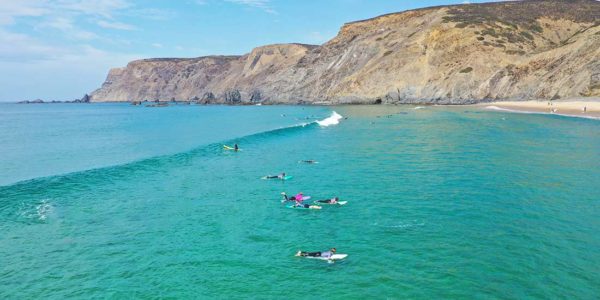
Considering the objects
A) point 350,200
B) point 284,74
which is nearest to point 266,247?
point 350,200

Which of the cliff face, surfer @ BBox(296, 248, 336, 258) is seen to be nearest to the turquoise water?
surfer @ BBox(296, 248, 336, 258)

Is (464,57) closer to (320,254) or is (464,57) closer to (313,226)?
(313,226)

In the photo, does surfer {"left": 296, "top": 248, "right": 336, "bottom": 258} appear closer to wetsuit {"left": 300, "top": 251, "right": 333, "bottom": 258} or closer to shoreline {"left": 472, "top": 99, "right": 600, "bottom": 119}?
wetsuit {"left": 300, "top": 251, "right": 333, "bottom": 258}

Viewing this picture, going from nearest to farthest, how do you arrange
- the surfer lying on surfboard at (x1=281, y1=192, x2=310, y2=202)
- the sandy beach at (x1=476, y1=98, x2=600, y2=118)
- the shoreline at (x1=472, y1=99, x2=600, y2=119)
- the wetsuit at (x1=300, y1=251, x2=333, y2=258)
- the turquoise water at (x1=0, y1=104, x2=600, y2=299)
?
the turquoise water at (x1=0, y1=104, x2=600, y2=299)
the wetsuit at (x1=300, y1=251, x2=333, y2=258)
the surfer lying on surfboard at (x1=281, y1=192, x2=310, y2=202)
the shoreline at (x1=472, y1=99, x2=600, y2=119)
the sandy beach at (x1=476, y1=98, x2=600, y2=118)

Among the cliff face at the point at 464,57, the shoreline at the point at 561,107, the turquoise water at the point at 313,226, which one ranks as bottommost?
the turquoise water at the point at 313,226

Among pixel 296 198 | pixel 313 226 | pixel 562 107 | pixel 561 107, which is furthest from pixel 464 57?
pixel 313 226

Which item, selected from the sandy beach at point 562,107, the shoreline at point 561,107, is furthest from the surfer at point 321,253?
the sandy beach at point 562,107

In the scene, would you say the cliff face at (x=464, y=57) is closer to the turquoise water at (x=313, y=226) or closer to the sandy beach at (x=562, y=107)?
the sandy beach at (x=562, y=107)
